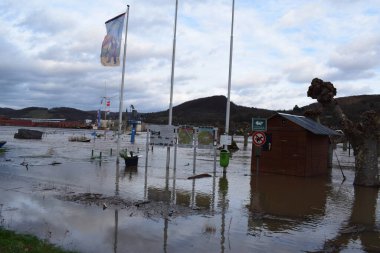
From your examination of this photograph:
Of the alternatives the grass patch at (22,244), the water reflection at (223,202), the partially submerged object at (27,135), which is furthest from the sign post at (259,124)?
the partially submerged object at (27,135)

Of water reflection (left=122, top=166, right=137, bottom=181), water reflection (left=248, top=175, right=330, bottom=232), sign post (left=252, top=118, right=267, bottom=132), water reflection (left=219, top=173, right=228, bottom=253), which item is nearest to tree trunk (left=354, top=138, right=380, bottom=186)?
water reflection (left=248, top=175, right=330, bottom=232)

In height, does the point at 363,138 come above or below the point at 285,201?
above

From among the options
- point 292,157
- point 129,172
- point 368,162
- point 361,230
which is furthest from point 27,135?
point 361,230

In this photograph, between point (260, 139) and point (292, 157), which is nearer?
point (260, 139)

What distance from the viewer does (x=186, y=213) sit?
437 inches

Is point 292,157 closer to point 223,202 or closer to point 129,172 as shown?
point 129,172

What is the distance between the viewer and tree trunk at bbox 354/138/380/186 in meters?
17.7

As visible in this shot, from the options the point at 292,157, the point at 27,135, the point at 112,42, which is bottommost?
the point at 27,135

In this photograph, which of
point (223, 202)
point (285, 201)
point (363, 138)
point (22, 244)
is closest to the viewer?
point (22, 244)

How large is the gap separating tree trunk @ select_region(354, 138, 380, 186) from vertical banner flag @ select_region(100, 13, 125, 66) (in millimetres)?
12948

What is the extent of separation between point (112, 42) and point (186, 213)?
46.5 ft

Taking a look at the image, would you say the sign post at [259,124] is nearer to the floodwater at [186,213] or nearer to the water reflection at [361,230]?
the floodwater at [186,213]

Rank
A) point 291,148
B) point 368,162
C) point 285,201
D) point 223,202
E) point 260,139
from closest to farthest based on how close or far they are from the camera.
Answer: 1. point 223,202
2. point 285,201
3. point 260,139
4. point 368,162
5. point 291,148

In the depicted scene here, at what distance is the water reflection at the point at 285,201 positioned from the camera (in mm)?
10508
